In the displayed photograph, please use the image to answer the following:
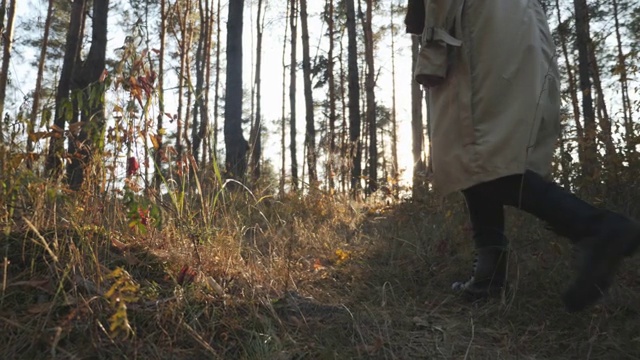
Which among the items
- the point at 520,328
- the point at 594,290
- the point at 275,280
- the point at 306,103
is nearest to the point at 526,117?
the point at 594,290

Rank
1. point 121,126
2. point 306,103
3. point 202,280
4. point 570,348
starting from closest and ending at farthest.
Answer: point 570,348 → point 202,280 → point 121,126 → point 306,103

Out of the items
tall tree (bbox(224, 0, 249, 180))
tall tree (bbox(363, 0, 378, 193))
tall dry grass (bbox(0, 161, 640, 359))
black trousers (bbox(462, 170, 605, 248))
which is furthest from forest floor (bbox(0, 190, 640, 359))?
tall tree (bbox(363, 0, 378, 193))

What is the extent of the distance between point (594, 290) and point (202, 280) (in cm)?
145

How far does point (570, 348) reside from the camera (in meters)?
1.89

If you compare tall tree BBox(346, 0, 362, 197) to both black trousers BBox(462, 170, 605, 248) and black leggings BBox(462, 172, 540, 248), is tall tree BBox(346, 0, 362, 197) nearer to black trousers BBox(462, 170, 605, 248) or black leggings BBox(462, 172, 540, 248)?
black leggings BBox(462, 172, 540, 248)

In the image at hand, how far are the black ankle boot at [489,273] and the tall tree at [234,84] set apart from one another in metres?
6.06

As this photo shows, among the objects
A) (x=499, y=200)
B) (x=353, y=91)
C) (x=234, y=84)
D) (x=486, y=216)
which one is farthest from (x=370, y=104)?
(x=499, y=200)

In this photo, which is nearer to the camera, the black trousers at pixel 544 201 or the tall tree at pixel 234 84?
the black trousers at pixel 544 201

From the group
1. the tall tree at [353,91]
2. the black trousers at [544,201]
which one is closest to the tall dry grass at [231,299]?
the black trousers at [544,201]

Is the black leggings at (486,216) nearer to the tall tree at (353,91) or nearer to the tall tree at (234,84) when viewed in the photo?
the tall tree at (234,84)

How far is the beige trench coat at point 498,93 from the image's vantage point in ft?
6.30

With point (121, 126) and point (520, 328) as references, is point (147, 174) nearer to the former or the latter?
point (121, 126)

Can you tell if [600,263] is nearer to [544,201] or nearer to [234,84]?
[544,201]

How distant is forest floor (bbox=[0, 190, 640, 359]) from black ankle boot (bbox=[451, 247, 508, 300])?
2.3 inches
